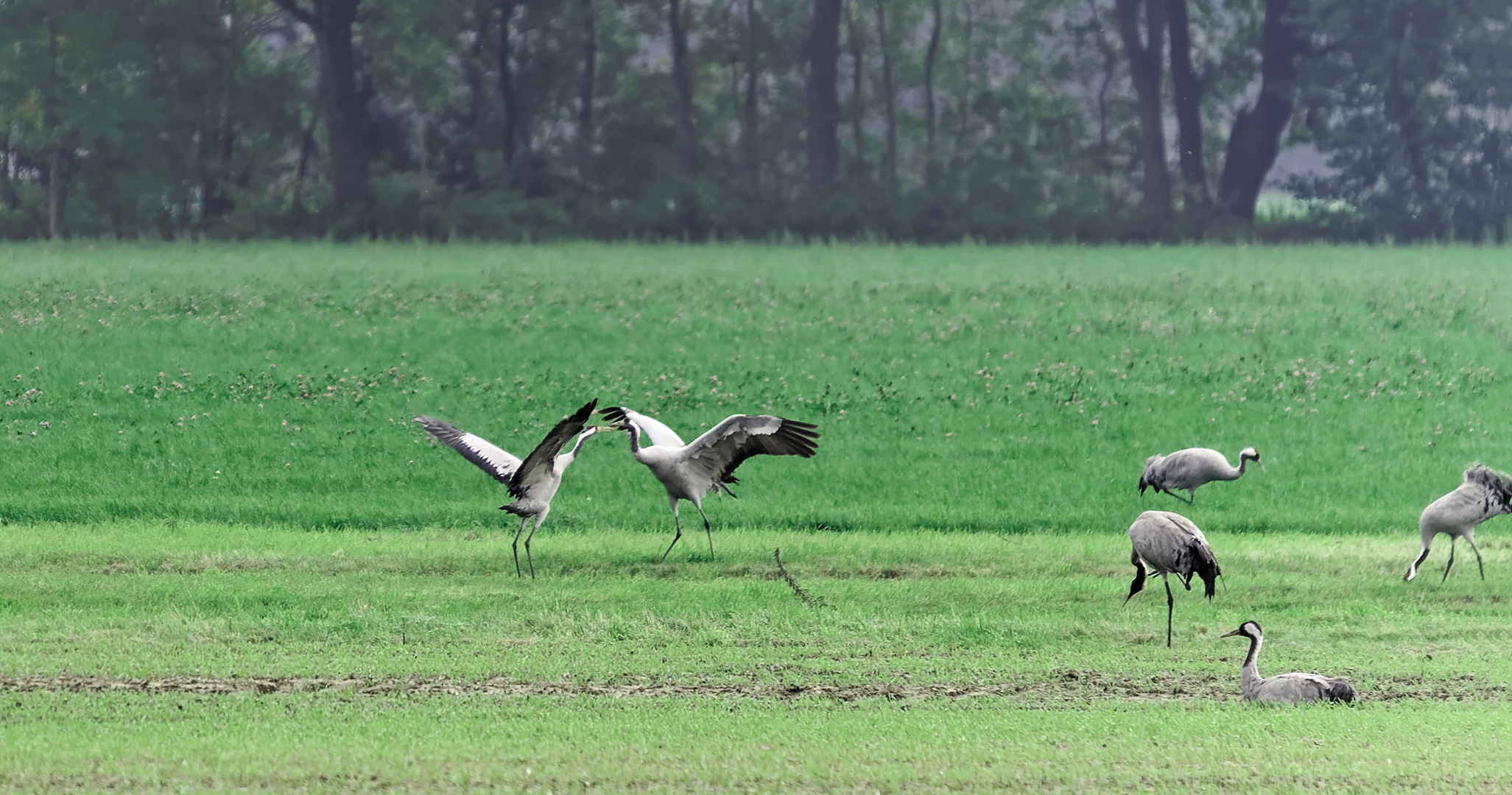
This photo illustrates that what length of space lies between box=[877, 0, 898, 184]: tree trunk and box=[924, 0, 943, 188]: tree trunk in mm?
1167

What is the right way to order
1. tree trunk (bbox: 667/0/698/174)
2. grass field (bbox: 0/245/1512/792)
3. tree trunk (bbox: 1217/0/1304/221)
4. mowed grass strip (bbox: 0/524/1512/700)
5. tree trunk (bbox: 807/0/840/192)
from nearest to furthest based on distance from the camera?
grass field (bbox: 0/245/1512/792)
mowed grass strip (bbox: 0/524/1512/700)
tree trunk (bbox: 1217/0/1304/221)
tree trunk (bbox: 807/0/840/192)
tree trunk (bbox: 667/0/698/174)

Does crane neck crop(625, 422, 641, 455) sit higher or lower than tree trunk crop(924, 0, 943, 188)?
lower

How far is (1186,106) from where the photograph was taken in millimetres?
56562

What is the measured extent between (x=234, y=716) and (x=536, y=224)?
A: 152 feet

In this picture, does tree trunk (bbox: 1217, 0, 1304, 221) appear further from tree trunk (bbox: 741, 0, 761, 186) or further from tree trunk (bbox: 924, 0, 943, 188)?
tree trunk (bbox: 741, 0, 761, 186)

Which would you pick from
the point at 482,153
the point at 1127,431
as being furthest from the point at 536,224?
the point at 1127,431

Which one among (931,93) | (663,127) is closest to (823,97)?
(663,127)

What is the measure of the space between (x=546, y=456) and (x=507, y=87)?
45.4 meters

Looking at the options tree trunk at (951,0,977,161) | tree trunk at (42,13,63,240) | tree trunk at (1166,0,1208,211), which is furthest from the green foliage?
tree trunk at (42,13,63,240)

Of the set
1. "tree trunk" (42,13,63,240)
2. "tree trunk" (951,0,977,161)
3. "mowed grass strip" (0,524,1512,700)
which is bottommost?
"mowed grass strip" (0,524,1512,700)

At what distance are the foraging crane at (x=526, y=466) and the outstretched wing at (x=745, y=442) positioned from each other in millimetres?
914

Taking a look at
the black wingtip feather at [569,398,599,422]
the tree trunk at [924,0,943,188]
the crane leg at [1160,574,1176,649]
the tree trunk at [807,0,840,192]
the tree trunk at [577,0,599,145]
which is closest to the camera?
the crane leg at [1160,574,1176,649]

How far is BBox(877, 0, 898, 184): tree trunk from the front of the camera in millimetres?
62562

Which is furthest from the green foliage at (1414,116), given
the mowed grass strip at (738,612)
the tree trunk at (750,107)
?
the mowed grass strip at (738,612)
